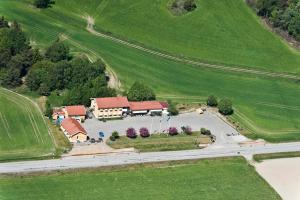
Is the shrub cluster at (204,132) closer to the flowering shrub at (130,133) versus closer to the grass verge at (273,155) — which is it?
the grass verge at (273,155)

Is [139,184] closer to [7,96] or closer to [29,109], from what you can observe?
[29,109]

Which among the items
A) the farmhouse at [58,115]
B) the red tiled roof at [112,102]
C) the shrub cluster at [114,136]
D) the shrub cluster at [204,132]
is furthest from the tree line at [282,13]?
the farmhouse at [58,115]

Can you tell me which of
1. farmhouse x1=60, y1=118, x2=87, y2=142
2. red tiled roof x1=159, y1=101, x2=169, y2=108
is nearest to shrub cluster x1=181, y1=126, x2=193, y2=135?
red tiled roof x1=159, y1=101, x2=169, y2=108

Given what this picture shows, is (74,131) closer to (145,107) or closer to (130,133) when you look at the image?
(130,133)

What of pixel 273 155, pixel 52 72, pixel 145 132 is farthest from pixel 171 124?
pixel 52 72

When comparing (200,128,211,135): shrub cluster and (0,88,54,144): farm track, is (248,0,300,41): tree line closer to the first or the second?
(200,128,211,135): shrub cluster
